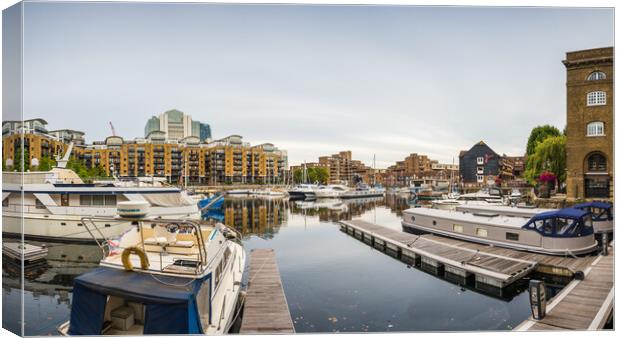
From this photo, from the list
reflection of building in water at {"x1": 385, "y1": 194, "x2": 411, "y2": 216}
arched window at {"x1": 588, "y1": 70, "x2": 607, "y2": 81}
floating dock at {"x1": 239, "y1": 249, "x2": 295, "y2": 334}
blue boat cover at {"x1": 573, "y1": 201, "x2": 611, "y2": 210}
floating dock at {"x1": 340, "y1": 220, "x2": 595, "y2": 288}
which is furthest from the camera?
reflection of building in water at {"x1": 385, "y1": 194, "x2": 411, "y2": 216}

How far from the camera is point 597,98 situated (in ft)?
18.2

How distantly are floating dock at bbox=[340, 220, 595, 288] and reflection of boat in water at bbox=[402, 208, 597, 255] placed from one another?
1.10 ft

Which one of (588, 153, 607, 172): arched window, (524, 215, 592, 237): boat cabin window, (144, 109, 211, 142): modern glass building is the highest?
(144, 109, 211, 142): modern glass building

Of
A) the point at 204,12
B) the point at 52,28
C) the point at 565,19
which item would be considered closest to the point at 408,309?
the point at 565,19

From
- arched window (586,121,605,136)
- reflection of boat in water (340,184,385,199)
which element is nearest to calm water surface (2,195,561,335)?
arched window (586,121,605,136)

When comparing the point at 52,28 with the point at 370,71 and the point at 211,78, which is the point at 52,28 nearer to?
the point at 211,78

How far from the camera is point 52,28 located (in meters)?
4.66

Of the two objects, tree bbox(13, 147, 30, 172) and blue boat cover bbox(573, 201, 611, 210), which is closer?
tree bbox(13, 147, 30, 172)

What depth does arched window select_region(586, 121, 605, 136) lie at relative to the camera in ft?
17.9

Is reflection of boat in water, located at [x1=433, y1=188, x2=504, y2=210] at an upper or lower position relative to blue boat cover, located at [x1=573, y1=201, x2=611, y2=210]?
lower

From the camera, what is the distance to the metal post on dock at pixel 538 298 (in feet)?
15.0

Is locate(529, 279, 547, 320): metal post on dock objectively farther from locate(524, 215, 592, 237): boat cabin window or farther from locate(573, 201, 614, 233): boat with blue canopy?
locate(524, 215, 592, 237): boat cabin window

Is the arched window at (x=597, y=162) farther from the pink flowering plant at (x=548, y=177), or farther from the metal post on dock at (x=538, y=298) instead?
the pink flowering plant at (x=548, y=177)

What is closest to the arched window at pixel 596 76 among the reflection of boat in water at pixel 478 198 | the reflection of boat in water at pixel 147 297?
the reflection of boat in water at pixel 147 297
